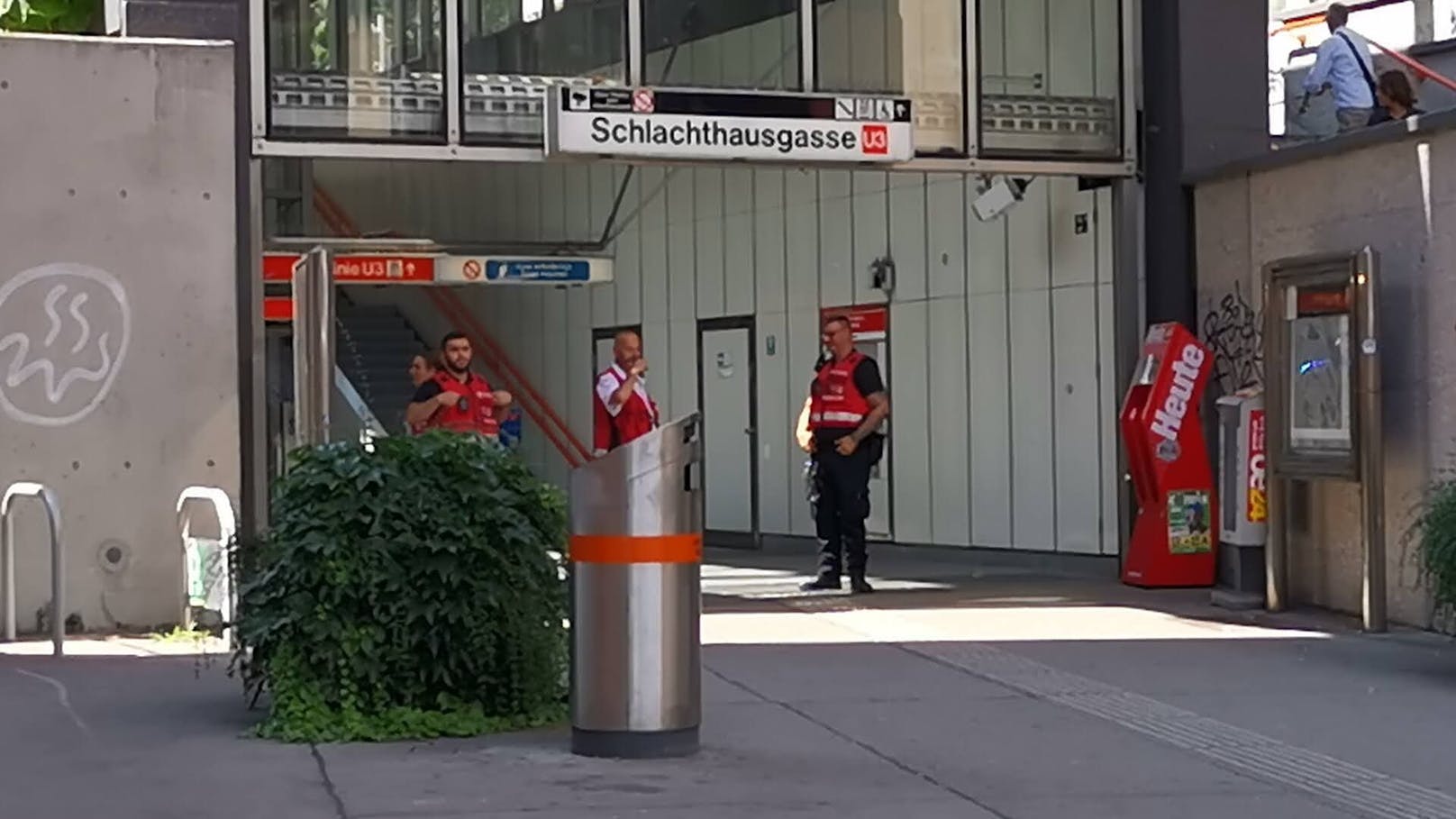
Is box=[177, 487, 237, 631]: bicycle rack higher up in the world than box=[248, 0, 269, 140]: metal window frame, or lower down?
lower down

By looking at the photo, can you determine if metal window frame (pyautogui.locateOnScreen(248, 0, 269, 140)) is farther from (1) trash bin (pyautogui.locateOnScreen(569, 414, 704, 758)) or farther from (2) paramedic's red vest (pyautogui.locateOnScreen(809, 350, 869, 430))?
(1) trash bin (pyautogui.locateOnScreen(569, 414, 704, 758))

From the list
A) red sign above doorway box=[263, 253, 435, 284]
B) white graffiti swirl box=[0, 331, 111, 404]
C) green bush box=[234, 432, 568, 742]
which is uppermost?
red sign above doorway box=[263, 253, 435, 284]

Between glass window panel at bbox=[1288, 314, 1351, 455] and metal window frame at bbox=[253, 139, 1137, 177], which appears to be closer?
glass window panel at bbox=[1288, 314, 1351, 455]

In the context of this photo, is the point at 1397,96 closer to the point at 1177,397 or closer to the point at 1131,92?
the point at 1131,92

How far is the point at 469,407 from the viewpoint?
1402 centimetres

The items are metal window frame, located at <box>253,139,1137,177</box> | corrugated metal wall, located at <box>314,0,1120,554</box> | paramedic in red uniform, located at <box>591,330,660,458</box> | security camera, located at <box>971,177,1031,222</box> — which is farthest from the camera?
security camera, located at <box>971,177,1031,222</box>

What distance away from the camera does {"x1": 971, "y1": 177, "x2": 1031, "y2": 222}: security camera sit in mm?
17406

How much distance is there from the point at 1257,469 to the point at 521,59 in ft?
16.7

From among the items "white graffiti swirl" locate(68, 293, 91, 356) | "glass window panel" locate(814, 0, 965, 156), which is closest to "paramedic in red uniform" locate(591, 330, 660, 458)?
"glass window panel" locate(814, 0, 965, 156)

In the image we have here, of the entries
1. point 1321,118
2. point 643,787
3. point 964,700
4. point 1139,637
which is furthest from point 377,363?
point 643,787

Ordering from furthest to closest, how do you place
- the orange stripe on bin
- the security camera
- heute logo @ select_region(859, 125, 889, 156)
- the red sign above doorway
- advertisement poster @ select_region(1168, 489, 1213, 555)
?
the red sign above doorway, the security camera, advertisement poster @ select_region(1168, 489, 1213, 555), heute logo @ select_region(859, 125, 889, 156), the orange stripe on bin

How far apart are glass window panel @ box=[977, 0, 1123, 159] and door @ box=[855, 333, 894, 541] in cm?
393

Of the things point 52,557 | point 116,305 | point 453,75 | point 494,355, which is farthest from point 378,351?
point 52,557

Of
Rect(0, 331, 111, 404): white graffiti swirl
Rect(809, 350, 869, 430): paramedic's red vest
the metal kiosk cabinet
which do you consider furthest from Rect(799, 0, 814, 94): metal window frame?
Rect(0, 331, 111, 404): white graffiti swirl
